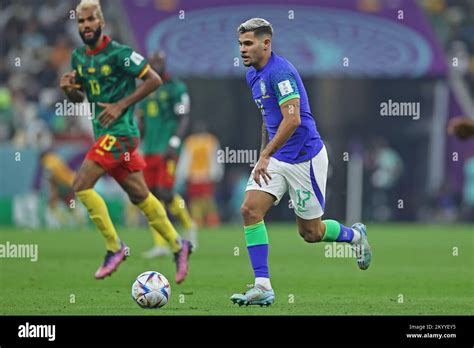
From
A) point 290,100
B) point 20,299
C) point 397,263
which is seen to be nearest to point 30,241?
point 397,263

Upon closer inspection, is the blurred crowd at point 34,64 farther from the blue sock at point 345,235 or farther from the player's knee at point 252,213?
the player's knee at point 252,213

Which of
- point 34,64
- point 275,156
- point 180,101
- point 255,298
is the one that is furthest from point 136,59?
point 34,64

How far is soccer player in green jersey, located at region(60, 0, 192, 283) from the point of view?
11211mm

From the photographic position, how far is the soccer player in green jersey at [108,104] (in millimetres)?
11211

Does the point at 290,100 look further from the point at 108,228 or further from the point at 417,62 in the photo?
the point at 417,62

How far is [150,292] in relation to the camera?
9.34m

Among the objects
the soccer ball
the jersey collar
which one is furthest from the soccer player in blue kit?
the jersey collar

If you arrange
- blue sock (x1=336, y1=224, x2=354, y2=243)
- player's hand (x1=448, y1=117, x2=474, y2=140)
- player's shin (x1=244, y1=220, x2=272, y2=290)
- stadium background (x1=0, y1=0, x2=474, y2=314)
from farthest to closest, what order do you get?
stadium background (x1=0, y1=0, x2=474, y2=314), blue sock (x1=336, y1=224, x2=354, y2=243), player's shin (x1=244, y1=220, x2=272, y2=290), player's hand (x1=448, y1=117, x2=474, y2=140)

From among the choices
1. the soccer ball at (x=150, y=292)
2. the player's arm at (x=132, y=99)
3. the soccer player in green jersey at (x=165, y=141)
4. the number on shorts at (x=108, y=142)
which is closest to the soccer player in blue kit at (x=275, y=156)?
the soccer ball at (x=150, y=292)

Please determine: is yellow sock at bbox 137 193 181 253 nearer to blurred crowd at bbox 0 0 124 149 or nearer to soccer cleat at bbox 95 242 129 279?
soccer cleat at bbox 95 242 129 279

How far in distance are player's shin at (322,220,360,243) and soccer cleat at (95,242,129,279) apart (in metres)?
2.28

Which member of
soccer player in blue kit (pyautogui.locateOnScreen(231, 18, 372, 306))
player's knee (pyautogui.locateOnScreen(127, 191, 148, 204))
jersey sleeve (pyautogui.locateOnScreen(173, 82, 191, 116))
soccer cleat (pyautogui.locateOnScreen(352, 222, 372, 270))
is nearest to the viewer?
soccer player in blue kit (pyautogui.locateOnScreen(231, 18, 372, 306))

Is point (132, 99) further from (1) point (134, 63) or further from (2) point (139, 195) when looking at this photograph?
(2) point (139, 195)

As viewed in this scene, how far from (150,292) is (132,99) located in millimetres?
2523
